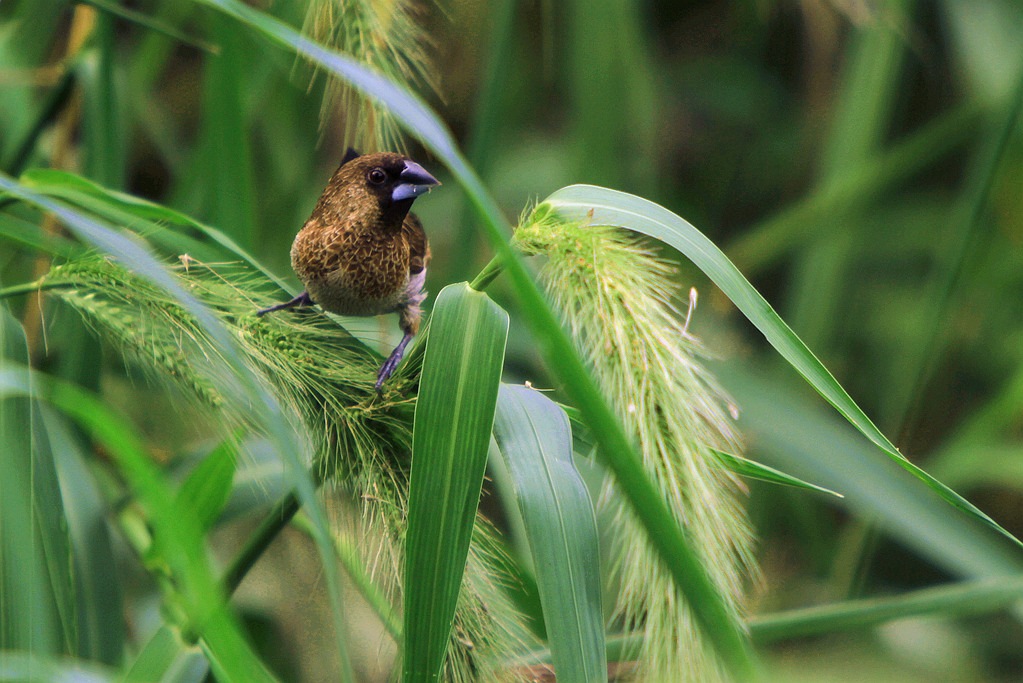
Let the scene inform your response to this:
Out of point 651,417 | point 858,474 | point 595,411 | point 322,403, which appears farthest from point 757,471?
point 858,474

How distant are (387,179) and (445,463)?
468 millimetres

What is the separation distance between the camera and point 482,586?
25.4 inches

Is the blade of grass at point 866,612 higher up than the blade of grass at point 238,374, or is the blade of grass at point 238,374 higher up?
the blade of grass at point 238,374

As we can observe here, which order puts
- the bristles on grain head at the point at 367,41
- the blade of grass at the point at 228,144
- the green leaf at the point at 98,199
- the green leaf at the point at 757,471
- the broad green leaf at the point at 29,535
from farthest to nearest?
the blade of grass at the point at 228,144, the bristles on grain head at the point at 367,41, the green leaf at the point at 98,199, the green leaf at the point at 757,471, the broad green leaf at the point at 29,535

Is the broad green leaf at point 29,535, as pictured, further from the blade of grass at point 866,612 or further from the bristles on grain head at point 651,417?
the blade of grass at point 866,612

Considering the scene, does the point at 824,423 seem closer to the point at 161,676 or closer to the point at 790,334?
the point at 790,334

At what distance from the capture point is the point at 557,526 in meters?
0.55

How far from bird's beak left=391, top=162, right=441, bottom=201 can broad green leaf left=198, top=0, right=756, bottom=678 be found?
1.21 ft

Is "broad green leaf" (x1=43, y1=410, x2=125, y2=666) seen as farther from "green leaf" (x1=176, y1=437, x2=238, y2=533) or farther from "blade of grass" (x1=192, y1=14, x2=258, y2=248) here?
"blade of grass" (x1=192, y1=14, x2=258, y2=248)

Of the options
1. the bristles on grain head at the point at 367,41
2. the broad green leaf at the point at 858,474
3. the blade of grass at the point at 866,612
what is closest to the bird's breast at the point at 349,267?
the bristles on grain head at the point at 367,41

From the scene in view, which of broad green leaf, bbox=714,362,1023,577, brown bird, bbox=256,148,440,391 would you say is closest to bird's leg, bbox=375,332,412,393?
brown bird, bbox=256,148,440,391

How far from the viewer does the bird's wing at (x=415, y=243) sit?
1002mm

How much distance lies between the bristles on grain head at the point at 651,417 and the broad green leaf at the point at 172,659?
46 centimetres

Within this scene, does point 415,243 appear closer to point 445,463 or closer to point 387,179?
point 387,179
